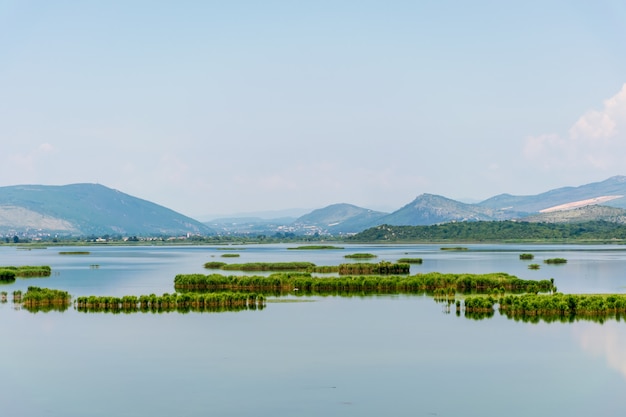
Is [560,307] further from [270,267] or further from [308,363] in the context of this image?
[270,267]

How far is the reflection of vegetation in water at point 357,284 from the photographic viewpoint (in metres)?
80.1

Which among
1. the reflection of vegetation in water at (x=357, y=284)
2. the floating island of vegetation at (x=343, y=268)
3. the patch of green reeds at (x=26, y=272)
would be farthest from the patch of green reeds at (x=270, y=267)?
the reflection of vegetation in water at (x=357, y=284)

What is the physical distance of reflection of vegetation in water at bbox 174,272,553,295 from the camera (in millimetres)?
80125

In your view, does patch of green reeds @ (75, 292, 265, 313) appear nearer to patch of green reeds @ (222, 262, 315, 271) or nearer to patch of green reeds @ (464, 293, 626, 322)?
patch of green reeds @ (464, 293, 626, 322)

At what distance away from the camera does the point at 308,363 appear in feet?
153

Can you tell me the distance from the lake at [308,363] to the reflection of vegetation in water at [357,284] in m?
10.9

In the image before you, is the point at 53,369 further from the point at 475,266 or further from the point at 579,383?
the point at 475,266

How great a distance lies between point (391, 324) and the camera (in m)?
59.7

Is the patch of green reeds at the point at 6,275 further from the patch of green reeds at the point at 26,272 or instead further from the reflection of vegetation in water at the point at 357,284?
the reflection of vegetation in water at the point at 357,284

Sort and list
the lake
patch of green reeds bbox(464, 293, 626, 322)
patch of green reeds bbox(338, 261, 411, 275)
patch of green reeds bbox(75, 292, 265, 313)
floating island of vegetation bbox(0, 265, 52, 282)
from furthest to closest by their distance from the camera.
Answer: patch of green reeds bbox(338, 261, 411, 275)
floating island of vegetation bbox(0, 265, 52, 282)
patch of green reeds bbox(75, 292, 265, 313)
patch of green reeds bbox(464, 293, 626, 322)
the lake

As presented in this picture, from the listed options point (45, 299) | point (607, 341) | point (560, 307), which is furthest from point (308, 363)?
point (45, 299)

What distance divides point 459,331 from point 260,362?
15.1m

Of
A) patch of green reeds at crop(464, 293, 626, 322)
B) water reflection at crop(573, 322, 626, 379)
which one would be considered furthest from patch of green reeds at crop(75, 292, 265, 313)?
water reflection at crop(573, 322, 626, 379)

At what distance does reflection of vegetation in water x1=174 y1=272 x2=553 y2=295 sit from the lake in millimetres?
10889
